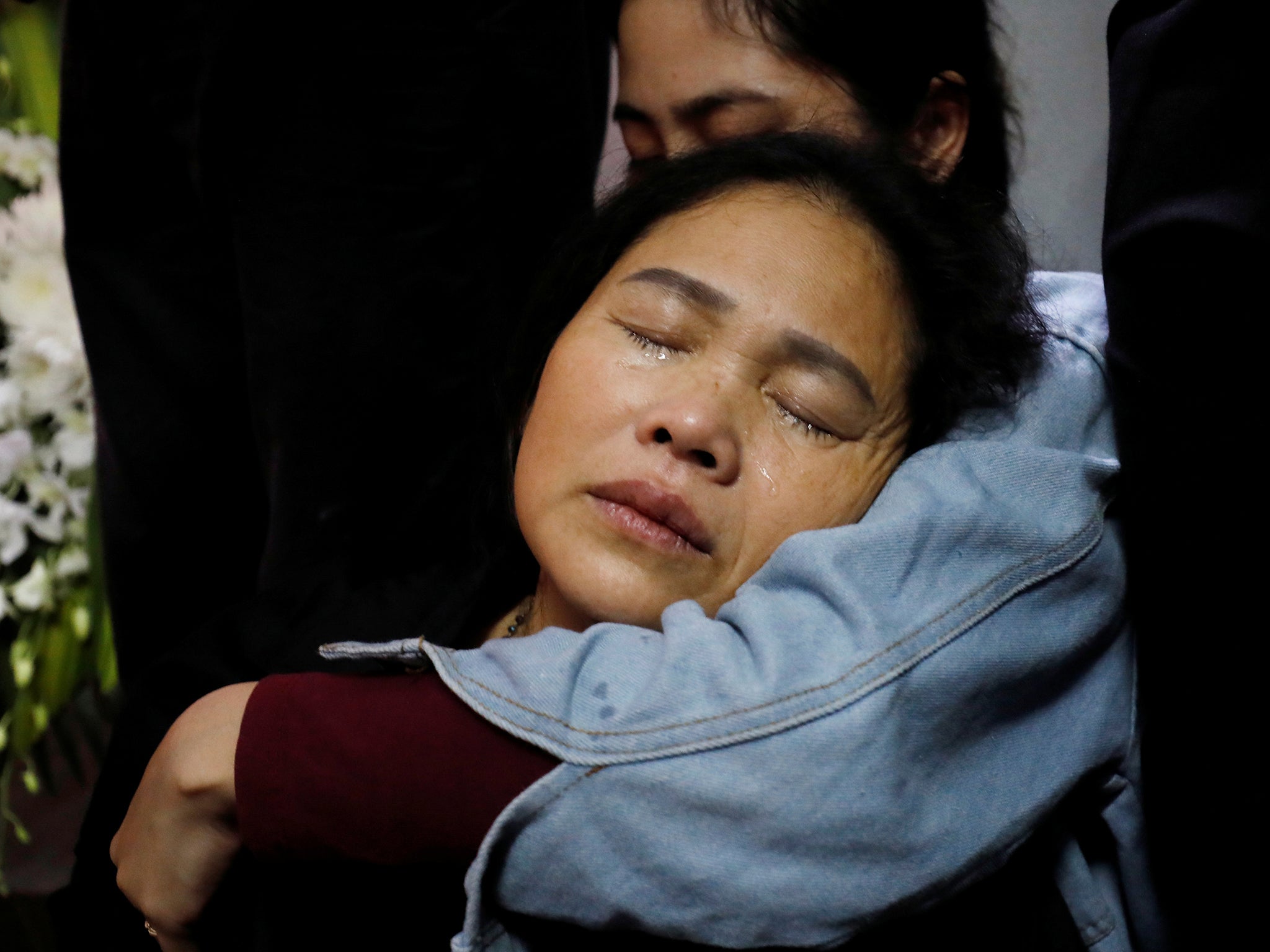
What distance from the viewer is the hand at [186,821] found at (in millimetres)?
751

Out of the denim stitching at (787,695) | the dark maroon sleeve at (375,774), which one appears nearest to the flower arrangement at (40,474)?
the dark maroon sleeve at (375,774)

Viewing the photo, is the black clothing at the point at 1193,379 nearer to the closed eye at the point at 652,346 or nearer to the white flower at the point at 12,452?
the closed eye at the point at 652,346

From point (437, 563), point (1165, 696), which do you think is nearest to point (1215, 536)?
point (1165, 696)

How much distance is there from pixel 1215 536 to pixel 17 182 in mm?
1319

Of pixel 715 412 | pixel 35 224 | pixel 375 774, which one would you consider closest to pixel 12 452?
pixel 35 224

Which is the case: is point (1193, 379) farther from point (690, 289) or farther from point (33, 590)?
point (33, 590)

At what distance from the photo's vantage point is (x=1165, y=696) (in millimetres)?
743

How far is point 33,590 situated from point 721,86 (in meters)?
0.95

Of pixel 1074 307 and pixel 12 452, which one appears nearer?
pixel 1074 307

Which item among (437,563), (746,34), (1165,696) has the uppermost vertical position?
(746,34)

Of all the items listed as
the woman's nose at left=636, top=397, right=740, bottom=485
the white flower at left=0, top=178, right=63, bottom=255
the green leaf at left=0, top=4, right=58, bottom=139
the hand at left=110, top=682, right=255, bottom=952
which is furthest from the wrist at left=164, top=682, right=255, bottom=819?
the green leaf at left=0, top=4, right=58, bottom=139

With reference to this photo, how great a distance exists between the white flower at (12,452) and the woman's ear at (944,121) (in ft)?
3.45

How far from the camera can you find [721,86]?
1.14 metres

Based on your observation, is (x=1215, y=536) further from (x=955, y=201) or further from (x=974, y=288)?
(x=955, y=201)
